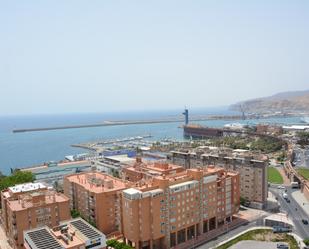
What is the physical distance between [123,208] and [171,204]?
3.54 metres

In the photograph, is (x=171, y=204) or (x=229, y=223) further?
(x=229, y=223)

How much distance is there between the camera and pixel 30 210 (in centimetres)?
2253

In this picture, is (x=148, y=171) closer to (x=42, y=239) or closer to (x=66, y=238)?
(x=66, y=238)

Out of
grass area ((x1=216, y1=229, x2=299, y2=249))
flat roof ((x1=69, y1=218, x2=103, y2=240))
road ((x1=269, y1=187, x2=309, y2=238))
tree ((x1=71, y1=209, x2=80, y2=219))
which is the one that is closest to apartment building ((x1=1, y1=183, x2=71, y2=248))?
tree ((x1=71, y1=209, x2=80, y2=219))

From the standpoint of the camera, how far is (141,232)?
22656mm

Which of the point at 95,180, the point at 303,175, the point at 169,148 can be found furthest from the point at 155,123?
the point at 95,180

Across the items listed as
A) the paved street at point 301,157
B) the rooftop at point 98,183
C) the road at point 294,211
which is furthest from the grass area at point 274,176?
the rooftop at point 98,183

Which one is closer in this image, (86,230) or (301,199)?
(86,230)

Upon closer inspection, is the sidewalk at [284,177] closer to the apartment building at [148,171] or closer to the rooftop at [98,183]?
the apartment building at [148,171]

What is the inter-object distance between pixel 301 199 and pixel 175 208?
17311 millimetres

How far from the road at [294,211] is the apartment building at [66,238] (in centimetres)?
1648

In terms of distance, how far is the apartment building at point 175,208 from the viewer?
74.4ft

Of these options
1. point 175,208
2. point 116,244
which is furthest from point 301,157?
point 116,244

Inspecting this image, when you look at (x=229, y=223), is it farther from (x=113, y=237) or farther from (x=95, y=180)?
(x=95, y=180)
